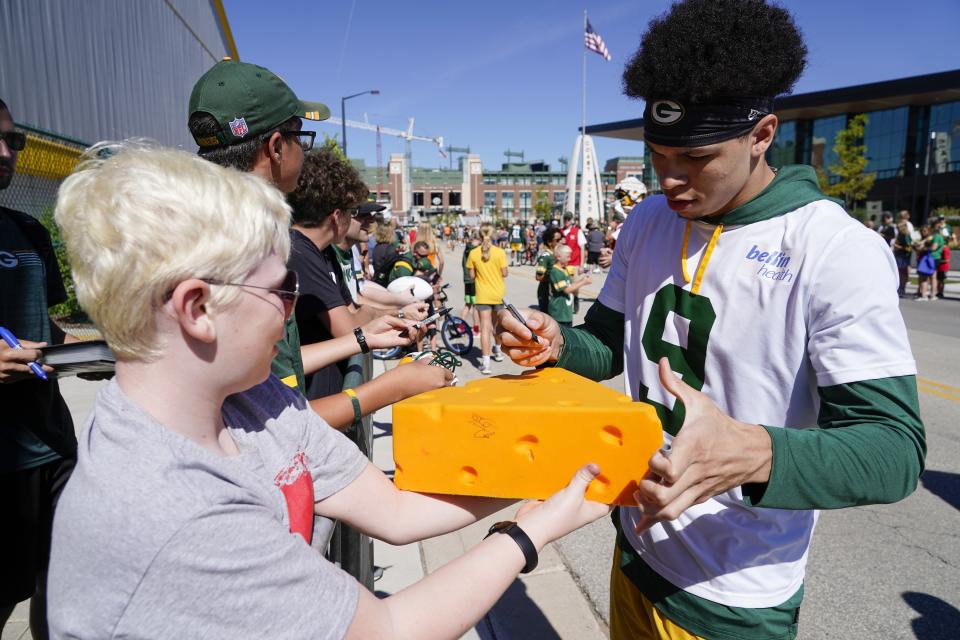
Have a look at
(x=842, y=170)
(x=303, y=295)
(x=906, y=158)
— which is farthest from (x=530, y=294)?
(x=906, y=158)

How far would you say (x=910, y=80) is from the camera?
34.0 meters

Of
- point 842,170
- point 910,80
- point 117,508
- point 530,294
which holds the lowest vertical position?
point 530,294

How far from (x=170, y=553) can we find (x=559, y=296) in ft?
24.7

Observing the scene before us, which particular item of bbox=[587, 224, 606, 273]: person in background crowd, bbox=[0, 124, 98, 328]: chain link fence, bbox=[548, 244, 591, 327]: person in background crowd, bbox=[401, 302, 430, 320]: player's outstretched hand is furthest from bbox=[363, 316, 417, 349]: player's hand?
bbox=[587, 224, 606, 273]: person in background crowd

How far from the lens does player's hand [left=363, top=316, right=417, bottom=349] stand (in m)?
2.79

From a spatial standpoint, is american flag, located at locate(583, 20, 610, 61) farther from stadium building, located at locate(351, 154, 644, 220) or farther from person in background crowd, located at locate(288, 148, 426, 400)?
stadium building, located at locate(351, 154, 644, 220)

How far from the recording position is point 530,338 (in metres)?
1.86

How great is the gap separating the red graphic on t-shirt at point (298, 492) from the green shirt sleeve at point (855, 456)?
97 centimetres

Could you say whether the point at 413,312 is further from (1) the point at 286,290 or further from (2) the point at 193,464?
(2) the point at 193,464

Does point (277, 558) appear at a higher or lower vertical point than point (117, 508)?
lower

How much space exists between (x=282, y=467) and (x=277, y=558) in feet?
1.09

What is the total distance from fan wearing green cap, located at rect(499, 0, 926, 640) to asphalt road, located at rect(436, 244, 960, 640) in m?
1.80

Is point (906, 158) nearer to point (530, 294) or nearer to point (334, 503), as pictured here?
point (530, 294)

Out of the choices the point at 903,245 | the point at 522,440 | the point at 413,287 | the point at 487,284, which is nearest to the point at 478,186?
the point at 903,245
